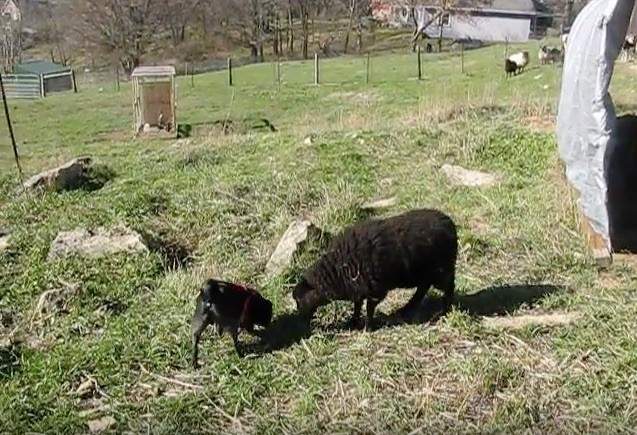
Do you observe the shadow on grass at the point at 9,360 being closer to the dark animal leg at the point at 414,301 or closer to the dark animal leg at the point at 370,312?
the dark animal leg at the point at 370,312

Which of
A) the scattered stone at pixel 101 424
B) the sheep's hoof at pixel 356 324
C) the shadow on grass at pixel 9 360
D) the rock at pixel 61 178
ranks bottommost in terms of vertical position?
the scattered stone at pixel 101 424

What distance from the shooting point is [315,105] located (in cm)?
2502

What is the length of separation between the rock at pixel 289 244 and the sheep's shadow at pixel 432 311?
91 cm

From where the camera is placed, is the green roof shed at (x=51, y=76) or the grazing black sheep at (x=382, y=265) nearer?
the grazing black sheep at (x=382, y=265)

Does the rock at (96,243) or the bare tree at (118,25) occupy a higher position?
the bare tree at (118,25)

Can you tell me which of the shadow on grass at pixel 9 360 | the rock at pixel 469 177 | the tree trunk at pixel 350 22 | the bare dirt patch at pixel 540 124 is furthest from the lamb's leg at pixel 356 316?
the tree trunk at pixel 350 22

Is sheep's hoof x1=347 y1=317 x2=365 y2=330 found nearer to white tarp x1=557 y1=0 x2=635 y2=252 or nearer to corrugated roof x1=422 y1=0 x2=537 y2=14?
white tarp x1=557 y1=0 x2=635 y2=252

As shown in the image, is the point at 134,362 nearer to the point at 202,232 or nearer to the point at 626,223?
the point at 202,232

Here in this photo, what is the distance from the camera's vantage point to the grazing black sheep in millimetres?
5215

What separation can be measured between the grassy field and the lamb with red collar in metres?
0.17

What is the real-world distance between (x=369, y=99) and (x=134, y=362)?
20.6 metres

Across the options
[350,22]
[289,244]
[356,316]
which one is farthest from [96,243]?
[350,22]

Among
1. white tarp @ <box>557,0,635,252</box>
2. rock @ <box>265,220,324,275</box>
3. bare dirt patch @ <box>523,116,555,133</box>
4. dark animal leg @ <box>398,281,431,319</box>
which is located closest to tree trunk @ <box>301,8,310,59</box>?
bare dirt patch @ <box>523,116,555,133</box>

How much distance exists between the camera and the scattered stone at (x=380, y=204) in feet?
27.0
